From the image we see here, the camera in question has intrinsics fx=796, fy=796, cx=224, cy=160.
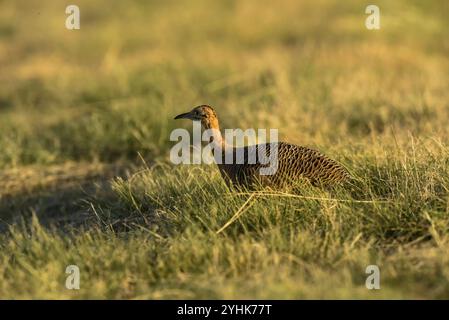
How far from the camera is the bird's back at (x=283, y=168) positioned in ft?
16.9

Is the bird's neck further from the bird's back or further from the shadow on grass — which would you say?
the shadow on grass

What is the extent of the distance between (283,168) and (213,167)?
41.0 inches

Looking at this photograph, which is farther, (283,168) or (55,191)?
(55,191)

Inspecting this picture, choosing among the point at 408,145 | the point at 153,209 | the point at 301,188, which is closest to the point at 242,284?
the point at 301,188

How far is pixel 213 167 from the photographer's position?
20.1 feet

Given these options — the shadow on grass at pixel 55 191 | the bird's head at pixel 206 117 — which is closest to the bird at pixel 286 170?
the bird's head at pixel 206 117

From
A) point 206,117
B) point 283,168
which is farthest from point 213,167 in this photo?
point 283,168

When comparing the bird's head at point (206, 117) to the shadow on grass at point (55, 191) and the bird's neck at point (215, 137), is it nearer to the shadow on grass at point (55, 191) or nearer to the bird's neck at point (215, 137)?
the bird's neck at point (215, 137)

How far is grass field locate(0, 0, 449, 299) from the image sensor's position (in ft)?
14.5

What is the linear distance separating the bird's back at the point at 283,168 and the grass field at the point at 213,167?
138 mm

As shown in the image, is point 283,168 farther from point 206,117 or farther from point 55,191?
point 55,191

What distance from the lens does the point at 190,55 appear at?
12359 mm

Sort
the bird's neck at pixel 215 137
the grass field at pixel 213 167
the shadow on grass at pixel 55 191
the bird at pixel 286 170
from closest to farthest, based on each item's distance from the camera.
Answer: the grass field at pixel 213 167 < the bird at pixel 286 170 < the bird's neck at pixel 215 137 < the shadow on grass at pixel 55 191

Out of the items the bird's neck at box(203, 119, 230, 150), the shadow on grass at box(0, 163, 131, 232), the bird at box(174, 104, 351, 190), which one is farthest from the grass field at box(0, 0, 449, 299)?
the bird's neck at box(203, 119, 230, 150)
